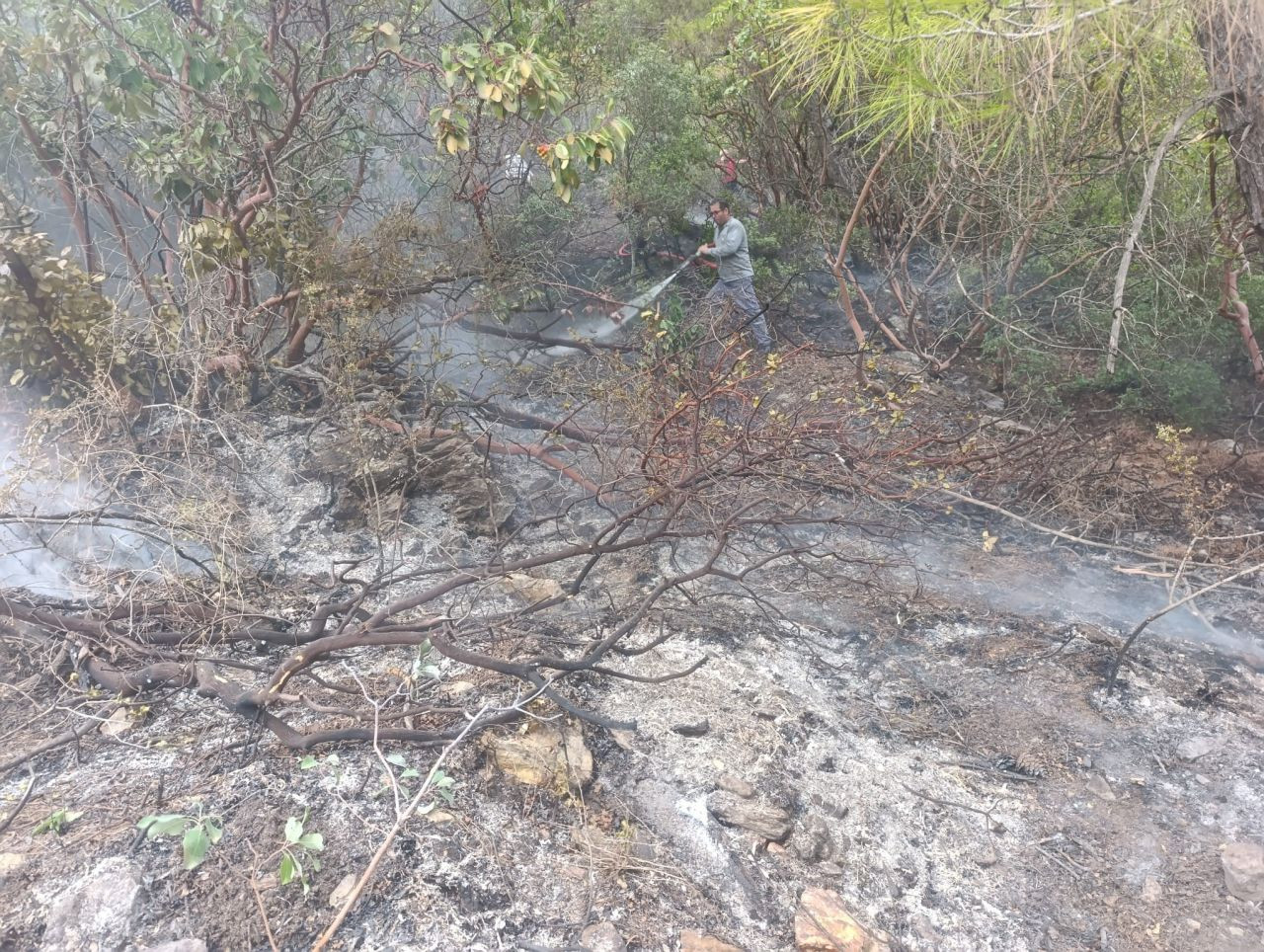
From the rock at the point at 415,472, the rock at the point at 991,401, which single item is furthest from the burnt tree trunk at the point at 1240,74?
the rock at the point at 415,472

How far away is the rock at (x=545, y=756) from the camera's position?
9.17ft

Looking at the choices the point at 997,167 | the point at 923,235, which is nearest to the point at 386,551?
the point at 997,167

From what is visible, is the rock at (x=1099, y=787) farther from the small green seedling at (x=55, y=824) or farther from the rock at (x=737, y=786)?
the small green seedling at (x=55, y=824)

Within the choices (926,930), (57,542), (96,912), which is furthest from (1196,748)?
(57,542)

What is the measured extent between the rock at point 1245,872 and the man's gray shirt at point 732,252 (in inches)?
192

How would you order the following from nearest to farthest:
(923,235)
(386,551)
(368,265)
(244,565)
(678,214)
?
(244,565) → (386,551) → (368,265) → (923,235) → (678,214)

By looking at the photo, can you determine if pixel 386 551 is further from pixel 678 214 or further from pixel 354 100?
pixel 678 214

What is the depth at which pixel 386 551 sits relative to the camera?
4566mm

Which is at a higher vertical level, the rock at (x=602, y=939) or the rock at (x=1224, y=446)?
the rock at (x=602, y=939)

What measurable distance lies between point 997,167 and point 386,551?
13.6 feet

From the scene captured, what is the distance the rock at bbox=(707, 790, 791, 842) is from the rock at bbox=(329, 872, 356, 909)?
115 cm

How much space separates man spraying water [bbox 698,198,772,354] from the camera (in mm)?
6336

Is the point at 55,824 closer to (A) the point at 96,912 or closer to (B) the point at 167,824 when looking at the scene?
(A) the point at 96,912

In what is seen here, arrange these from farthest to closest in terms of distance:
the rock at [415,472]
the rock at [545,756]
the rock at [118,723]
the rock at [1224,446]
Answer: the rock at [1224,446] → the rock at [415,472] → the rock at [118,723] → the rock at [545,756]
